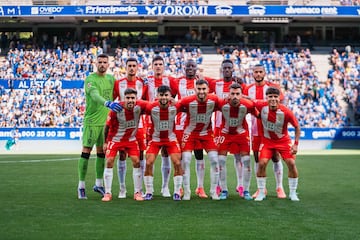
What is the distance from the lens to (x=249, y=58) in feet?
137

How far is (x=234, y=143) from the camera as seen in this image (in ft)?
37.6

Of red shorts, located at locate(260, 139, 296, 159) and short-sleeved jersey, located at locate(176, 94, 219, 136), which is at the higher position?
short-sleeved jersey, located at locate(176, 94, 219, 136)

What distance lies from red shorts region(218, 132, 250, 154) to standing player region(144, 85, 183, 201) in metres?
0.76

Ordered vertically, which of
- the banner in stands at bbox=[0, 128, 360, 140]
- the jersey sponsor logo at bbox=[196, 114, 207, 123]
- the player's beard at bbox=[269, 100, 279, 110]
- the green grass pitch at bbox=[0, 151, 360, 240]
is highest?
the player's beard at bbox=[269, 100, 279, 110]

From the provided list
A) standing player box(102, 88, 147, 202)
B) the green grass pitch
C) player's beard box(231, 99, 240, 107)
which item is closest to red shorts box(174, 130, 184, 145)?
standing player box(102, 88, 147, 202)

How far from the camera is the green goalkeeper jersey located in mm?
11438

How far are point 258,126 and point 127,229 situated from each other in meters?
4.50

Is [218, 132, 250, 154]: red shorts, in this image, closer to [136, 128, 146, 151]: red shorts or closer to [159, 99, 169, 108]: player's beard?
[159, 99, 169, 108]: player's beard

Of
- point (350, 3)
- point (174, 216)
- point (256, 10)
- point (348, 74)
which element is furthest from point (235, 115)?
point (350, 3)

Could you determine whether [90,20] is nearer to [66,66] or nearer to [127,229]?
[66,66]

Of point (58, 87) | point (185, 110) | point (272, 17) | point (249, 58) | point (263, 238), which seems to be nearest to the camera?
point (263, 238)

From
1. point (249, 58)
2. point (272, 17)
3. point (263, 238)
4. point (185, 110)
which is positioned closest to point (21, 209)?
point (185, 110)

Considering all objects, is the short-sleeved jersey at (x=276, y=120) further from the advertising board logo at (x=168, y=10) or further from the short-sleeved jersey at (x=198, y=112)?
the advertising board logo at (x=168, y=10)

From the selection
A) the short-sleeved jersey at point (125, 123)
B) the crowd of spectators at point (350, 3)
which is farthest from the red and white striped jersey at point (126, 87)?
the crowd of spectators at point (350, 3)
